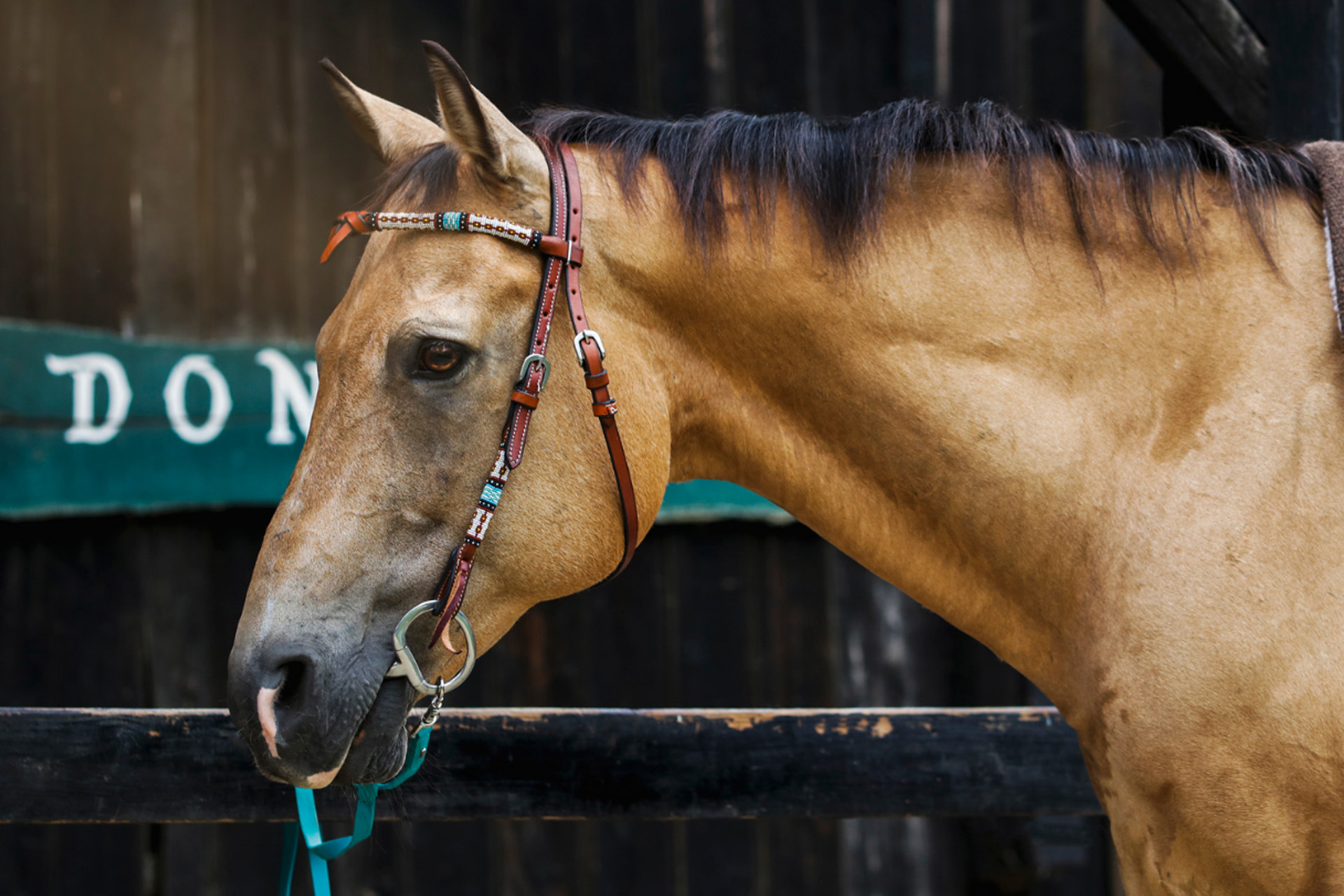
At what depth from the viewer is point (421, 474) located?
4.01ft

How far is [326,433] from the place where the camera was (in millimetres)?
1238

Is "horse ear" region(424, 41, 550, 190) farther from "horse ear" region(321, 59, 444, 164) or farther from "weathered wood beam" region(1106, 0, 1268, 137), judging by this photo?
"weathered wood beam" region(1106, 0, 1268, 137)

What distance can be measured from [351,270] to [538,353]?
6.15 feet

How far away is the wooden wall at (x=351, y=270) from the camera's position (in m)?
2.70

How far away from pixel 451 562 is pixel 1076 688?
0.87m

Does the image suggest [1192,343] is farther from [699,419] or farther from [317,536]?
[317,536]

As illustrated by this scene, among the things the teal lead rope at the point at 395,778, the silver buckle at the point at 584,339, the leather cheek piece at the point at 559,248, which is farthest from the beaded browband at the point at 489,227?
the teal lead rope at the point at 395,778

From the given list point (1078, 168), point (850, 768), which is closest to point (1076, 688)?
point (850, 768)

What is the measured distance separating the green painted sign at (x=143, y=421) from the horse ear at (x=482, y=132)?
1592 mm

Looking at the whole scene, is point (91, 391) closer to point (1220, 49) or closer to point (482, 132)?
point (482, 132)

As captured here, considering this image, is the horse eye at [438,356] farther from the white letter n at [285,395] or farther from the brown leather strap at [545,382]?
the white letter n at [285,395]

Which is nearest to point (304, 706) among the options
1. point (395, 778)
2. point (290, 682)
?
point (290, 682)

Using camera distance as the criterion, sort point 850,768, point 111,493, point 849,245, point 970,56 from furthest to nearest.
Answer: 1. point 970,56
2. point 111,493
3. point 850,768
4. point 849,245

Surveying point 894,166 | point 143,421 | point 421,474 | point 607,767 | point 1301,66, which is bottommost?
point 607,767
